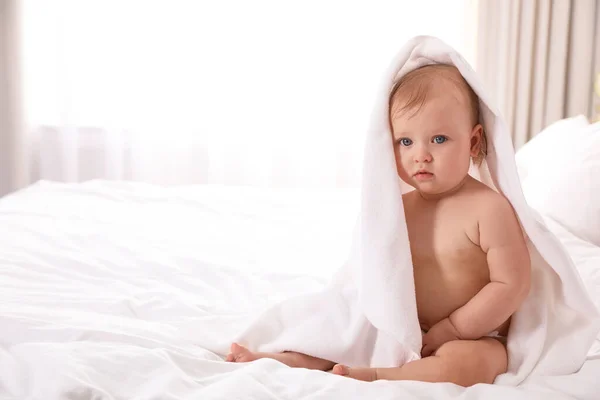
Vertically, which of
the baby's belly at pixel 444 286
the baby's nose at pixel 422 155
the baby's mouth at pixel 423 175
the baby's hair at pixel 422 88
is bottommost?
the baby's belly at pixel 444 286

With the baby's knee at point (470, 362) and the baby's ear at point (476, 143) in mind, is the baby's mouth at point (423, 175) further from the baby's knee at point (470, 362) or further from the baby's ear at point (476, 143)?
the baby's knee at point (470, 362)

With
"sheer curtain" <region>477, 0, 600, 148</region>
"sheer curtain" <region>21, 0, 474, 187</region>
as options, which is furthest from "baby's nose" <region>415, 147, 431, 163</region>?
"sheer curtain" <region>21, 0, 474, 187</region>

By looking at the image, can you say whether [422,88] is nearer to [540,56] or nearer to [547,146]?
[547,146]

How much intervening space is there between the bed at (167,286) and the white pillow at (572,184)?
0.05 meters

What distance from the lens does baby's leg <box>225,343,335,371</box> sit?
1170 mm

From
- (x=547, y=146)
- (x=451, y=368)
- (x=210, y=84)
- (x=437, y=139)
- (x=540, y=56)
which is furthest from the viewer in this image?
(x=210, y=84)

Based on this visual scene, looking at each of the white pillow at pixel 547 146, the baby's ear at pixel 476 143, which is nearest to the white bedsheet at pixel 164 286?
the baby's ear at pixel 476 143

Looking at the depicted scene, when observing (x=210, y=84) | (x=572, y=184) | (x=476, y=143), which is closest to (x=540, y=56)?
(x=210, y=84)

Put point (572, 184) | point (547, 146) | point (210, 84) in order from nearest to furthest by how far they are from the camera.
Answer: point (572, 184)
point (547, 146)
point (210, 84)

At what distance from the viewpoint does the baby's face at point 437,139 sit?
1182 millimetres

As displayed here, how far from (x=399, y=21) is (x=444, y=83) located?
261cm

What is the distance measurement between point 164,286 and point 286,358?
17.9 inches

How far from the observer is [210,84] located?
3803 millimetres

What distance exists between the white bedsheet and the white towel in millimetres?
66
